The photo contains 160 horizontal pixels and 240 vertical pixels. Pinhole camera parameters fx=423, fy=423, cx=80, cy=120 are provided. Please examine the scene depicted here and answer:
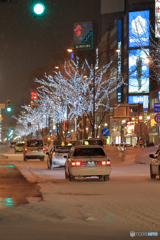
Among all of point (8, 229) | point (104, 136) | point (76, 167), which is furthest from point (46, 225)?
point (104, 136)

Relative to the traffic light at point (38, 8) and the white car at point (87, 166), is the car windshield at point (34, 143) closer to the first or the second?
the white car at point (87, 166)

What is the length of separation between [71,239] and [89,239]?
29cm

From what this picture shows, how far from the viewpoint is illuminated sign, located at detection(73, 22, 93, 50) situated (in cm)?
13525

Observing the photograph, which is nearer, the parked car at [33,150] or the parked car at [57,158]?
the parked car at [57,158]

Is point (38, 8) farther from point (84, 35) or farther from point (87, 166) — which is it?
point (84, 35)

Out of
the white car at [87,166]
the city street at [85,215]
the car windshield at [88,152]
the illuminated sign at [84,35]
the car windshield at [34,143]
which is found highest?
the illuminated sign at [84,35]

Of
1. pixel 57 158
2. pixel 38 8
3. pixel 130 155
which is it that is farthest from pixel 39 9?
pixel 130 155

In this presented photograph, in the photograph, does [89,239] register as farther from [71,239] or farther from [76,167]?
[76,167]

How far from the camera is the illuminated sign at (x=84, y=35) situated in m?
135

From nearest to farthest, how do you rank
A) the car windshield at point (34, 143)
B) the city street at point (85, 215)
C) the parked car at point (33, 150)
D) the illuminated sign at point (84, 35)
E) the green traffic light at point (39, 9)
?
the city street at point (85, 215)
the green traffic light at point (39, 9)
the parked car at point (33, 150)
the car windshield at point (34, 143)
the illuminated sign at point (84, 35)

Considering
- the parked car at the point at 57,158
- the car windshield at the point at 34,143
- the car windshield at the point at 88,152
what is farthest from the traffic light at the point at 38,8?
the car windshield at the point at 34,143

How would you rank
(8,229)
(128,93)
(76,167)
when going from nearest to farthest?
(8,229) → (76,167) → (128,93)

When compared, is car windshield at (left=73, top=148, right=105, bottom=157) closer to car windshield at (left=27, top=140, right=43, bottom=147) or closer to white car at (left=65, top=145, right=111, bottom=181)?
white car at (left=65, top=145, right=111, bottom=181)

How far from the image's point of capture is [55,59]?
49438mm
